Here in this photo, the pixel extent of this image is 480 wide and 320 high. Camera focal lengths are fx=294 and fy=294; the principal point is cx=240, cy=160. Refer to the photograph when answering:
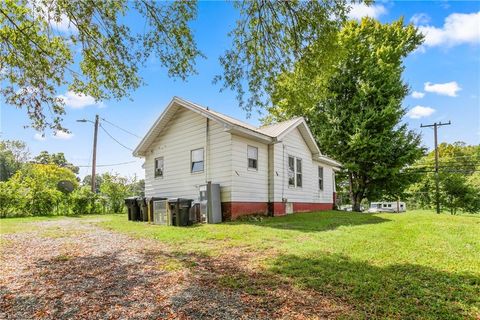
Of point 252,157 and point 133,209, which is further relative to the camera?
point 133,209

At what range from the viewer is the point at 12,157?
5125 centimetres

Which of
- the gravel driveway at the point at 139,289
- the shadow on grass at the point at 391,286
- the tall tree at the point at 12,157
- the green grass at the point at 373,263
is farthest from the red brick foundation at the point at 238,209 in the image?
the tall tree at the point at 12,157

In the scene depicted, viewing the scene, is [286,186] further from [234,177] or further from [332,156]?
[332,156]

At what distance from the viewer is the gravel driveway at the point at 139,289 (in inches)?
131

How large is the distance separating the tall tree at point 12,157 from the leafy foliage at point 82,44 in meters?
54.9

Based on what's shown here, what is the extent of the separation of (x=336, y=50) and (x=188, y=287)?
625 cm

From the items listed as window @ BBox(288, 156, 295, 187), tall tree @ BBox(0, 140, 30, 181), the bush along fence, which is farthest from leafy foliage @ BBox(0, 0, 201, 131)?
tall tree @ BBox(0, 140, 30, 181)

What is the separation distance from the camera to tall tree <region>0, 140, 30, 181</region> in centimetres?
5009

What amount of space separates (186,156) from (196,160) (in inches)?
27.5

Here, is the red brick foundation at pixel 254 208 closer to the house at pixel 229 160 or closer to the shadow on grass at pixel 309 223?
the house at pixel 229 160

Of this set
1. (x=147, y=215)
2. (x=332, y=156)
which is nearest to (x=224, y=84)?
(x=147, y=215)

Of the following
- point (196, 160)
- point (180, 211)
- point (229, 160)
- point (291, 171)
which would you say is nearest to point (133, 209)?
point (196, 160)

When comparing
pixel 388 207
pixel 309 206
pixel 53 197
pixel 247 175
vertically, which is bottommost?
pixel 388 207

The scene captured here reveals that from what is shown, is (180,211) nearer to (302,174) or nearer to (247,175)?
(247,175)
